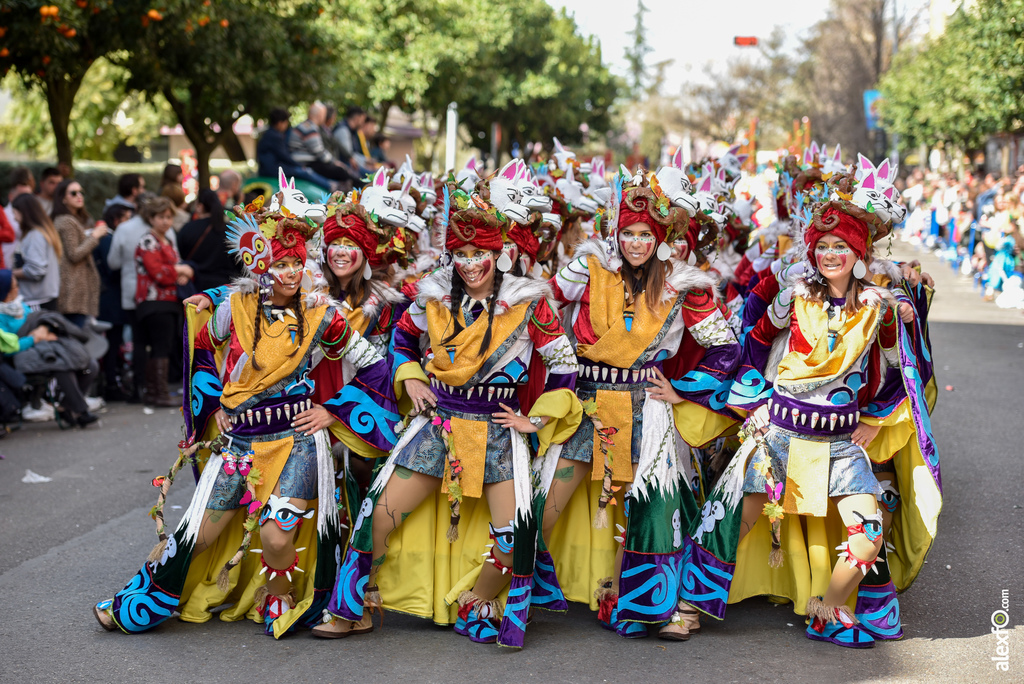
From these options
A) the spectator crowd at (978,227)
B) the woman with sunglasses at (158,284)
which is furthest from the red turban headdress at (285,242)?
the spectator crowd at (978,227)

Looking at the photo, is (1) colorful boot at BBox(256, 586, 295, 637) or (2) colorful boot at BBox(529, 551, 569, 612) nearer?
(1) colorful boot at BBox(256, 586, 295, 637)

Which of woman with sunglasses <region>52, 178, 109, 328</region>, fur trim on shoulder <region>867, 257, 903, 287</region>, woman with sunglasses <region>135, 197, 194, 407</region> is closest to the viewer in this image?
fur trim on shoulder <region>867, 257, 903, 287</region>

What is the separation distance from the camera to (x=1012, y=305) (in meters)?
16.0

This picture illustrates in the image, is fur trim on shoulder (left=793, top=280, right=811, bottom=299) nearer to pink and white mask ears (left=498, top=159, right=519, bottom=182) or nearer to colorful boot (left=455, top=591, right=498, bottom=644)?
pink and white mask ears (left=498, top=159, right=519, bottom=182)

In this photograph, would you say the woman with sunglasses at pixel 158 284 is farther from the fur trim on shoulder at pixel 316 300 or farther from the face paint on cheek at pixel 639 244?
the face paint on cheek at pixel 639 244

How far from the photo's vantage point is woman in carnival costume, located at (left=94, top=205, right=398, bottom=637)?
4.28m

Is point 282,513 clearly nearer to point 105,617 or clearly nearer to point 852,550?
point 105,617

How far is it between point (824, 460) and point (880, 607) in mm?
662

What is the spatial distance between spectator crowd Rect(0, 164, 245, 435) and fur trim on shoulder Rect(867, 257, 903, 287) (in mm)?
6289

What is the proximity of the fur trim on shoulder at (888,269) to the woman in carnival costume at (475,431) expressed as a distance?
58.1 inches

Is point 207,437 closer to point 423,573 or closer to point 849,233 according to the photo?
point 423,573

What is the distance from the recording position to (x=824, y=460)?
168 inches

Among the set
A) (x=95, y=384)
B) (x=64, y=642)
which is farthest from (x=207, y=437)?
(x=95, y=384)

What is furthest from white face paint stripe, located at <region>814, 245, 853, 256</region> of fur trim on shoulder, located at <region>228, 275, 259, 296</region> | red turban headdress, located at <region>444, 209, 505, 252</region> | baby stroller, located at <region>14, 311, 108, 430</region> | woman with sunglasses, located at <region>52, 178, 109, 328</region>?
woman with sunglasses, located at <region>52, 178, 109, 328</region>
